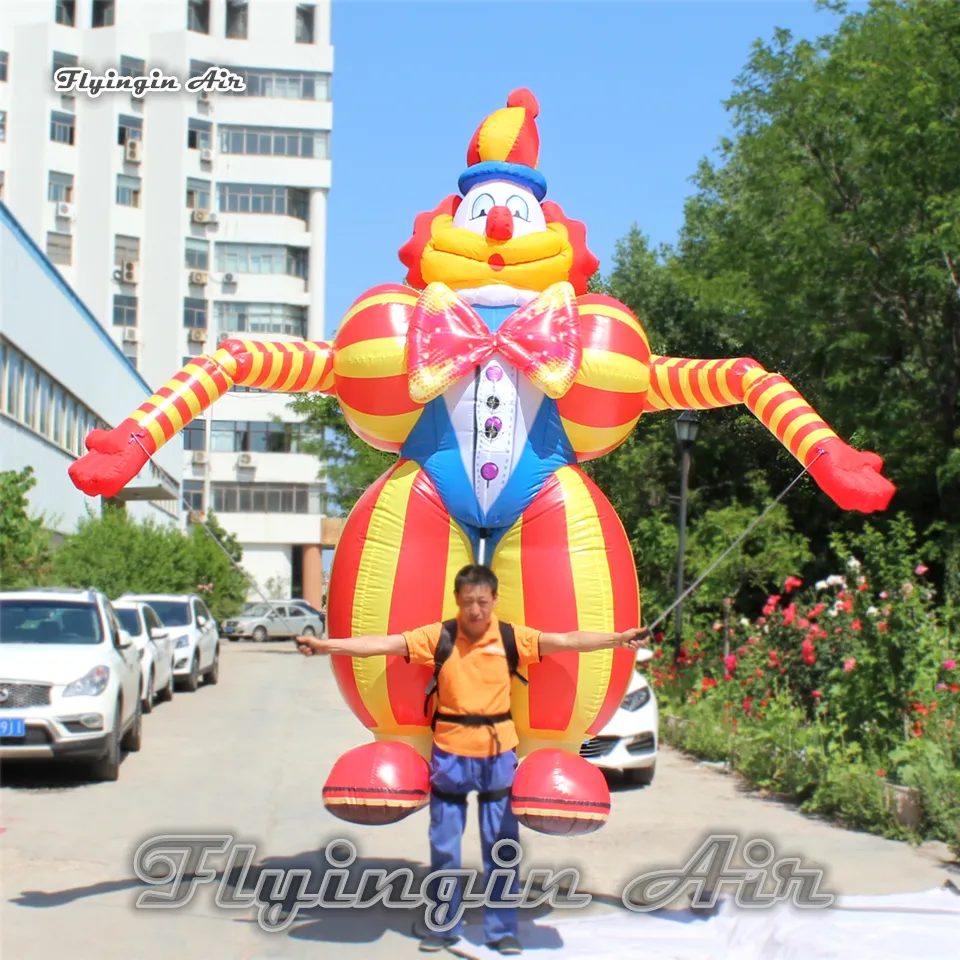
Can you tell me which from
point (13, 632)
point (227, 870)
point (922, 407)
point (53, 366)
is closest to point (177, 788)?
point (13, 632)

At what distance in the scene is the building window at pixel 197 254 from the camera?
54.8 metres

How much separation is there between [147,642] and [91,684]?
5.61 meters

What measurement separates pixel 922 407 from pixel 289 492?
39016 millimetres

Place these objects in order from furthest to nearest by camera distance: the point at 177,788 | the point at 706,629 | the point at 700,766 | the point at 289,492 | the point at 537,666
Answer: the point at 289,492, the point at 706,629, the point at 700,766, the point at 177,788, the point at 537,666

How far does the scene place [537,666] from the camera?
244 inches

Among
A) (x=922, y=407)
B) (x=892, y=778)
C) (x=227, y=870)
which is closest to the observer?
(x=227, y=870)

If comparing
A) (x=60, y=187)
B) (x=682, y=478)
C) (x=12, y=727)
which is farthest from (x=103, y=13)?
(x=12, y=727)

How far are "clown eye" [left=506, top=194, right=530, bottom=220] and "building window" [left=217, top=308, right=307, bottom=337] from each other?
4946cm

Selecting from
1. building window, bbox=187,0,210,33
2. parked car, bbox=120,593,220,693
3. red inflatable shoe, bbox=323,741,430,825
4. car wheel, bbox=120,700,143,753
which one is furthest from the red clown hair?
building window, bbox=187,0,210,33

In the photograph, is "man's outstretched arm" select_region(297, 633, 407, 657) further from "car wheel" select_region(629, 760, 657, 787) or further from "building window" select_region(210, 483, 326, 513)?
"building window" select_region(210, 483, 326, 513)

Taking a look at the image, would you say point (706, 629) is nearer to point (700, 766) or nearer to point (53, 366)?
point (700, 766)

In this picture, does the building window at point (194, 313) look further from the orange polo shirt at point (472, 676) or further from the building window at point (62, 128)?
the orange polo shirt at point (472, 676)

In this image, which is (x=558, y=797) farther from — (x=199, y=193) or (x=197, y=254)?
(x=199, y=193)

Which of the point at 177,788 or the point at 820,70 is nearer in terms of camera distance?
the point at 177,788
